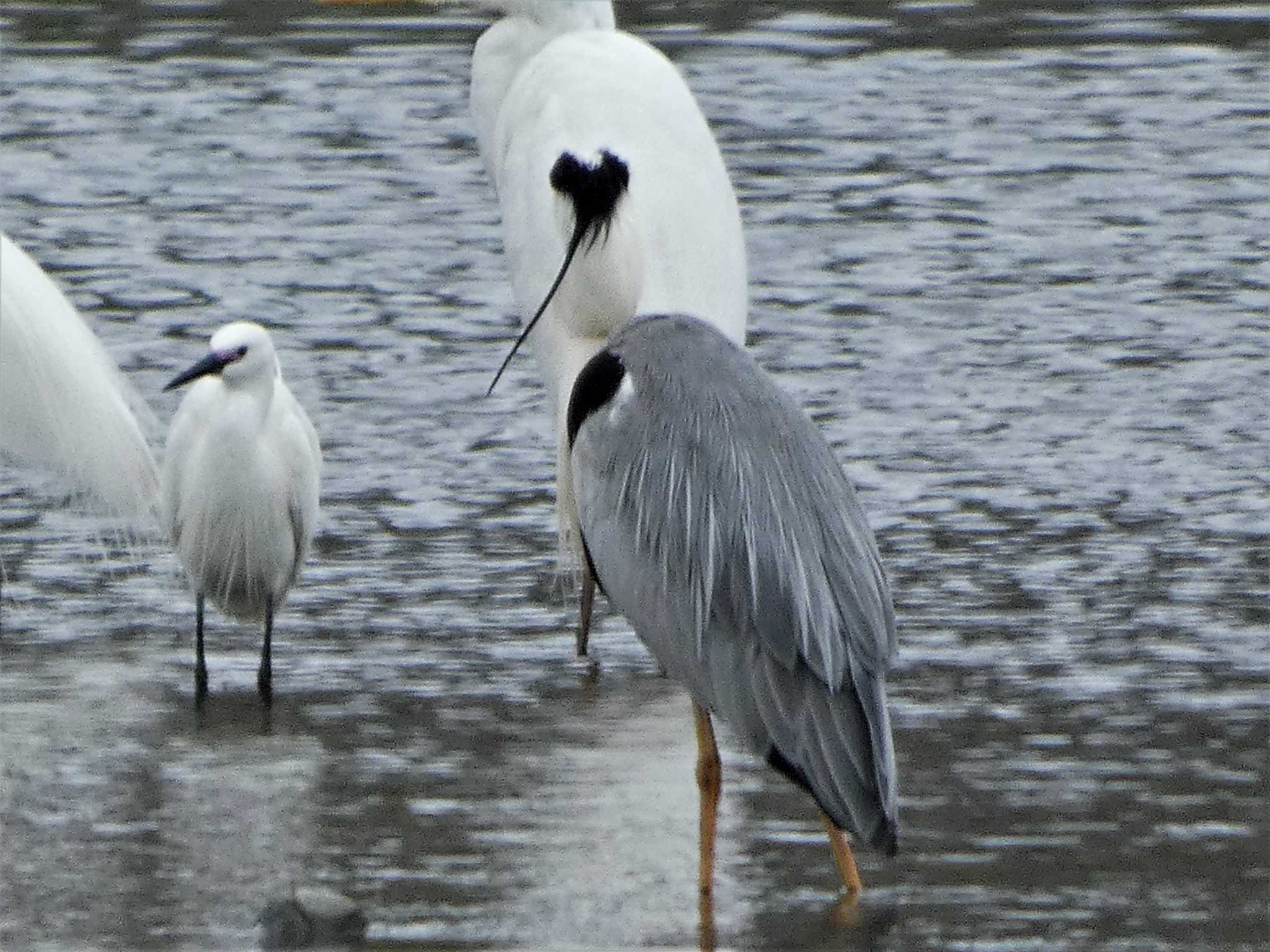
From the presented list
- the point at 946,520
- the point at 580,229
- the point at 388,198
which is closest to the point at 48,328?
the point at 580,229

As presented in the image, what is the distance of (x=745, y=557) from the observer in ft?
16.4

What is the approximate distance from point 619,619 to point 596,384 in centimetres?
184

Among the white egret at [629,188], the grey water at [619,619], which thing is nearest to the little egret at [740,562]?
the grey water at [619,619]

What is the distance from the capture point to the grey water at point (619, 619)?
5.15 m

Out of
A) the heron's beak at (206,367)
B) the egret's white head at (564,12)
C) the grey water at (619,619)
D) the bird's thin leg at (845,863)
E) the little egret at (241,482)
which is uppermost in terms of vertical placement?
the egret's white head at (564,12)

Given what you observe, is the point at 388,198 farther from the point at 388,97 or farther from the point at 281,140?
the point at 388,97

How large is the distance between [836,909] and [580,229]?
5.34 feet

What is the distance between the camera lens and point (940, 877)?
16.8ft

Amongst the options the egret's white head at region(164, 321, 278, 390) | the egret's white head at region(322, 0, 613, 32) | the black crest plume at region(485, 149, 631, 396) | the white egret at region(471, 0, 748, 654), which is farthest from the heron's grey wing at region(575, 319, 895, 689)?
the egret's white head at region(322, 0, 613, 32)

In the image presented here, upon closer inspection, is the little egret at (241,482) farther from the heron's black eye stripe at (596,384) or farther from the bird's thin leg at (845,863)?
the bird's thin leg at (845,863)

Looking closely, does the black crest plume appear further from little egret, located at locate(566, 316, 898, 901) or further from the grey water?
the grey water

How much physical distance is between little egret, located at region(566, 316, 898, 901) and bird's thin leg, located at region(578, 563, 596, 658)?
1.15m

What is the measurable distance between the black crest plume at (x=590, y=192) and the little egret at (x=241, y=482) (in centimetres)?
98

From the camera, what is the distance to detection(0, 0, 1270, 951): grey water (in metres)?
5.15
